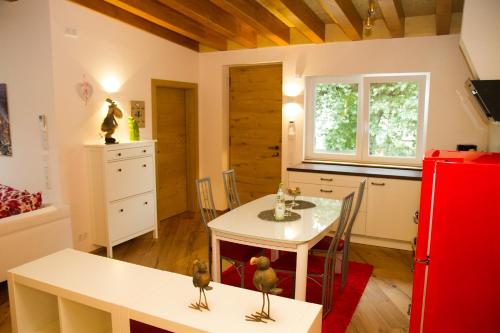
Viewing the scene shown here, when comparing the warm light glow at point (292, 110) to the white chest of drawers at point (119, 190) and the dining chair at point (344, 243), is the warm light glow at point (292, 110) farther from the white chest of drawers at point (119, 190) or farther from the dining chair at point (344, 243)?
the dining chair at point (344, 243)

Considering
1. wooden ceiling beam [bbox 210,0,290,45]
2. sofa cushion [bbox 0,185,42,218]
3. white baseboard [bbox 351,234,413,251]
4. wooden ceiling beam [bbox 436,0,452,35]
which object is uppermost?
wooden ceiling beam [bbox 210,0,290,45]

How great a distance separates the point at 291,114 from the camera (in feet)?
16.6

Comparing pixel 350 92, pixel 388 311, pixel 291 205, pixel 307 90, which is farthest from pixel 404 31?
pixel 388 311

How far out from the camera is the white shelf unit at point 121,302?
4.91 feet

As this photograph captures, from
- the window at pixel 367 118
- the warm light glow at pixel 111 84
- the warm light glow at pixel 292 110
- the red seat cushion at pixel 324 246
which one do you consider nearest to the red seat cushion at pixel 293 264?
the red seat cushion at pixel 324 246

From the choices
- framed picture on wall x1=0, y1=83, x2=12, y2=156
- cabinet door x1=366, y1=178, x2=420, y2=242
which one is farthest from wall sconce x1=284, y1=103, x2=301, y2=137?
framed picture on wall x1=0, y1=83, x2=12, y2=156

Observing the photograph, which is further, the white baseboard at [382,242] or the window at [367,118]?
the window at [367,118]

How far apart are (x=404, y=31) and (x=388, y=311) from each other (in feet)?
10.1

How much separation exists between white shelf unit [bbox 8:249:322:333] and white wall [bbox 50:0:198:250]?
1759 millimetres

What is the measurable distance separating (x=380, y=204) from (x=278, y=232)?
2.03 metres

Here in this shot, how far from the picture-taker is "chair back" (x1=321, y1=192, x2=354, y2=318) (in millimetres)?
2756

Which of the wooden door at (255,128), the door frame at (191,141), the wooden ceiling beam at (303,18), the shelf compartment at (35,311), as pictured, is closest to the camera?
the shelf compartment at (35,311)

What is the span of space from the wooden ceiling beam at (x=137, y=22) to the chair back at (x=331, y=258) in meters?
3.09

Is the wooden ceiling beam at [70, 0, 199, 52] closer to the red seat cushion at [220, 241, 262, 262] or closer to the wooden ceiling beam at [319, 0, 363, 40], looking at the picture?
the wooden ceiling beam at [319, 0, 363, 40]
